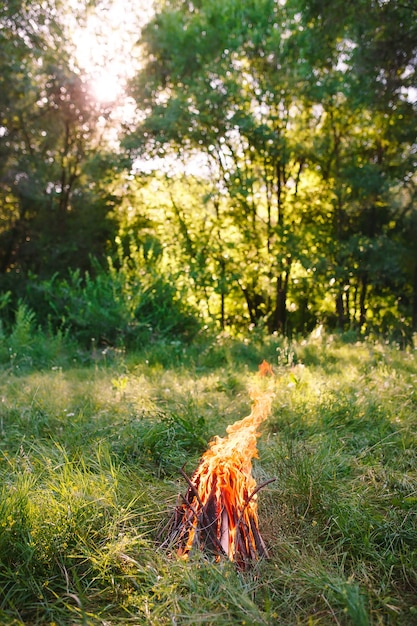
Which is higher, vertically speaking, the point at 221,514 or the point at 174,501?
the point at 221,514

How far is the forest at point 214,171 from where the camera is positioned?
12992mm

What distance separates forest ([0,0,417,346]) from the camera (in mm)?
12992

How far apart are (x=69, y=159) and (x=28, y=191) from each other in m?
2.27

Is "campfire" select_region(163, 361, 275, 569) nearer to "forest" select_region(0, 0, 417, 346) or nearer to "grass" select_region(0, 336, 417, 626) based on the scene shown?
"grass" select_region(0, 336, 417, 626)

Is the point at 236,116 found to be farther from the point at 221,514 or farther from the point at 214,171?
the point at 221,514

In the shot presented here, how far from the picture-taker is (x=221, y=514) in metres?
2.19

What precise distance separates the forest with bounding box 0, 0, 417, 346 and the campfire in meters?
9.22

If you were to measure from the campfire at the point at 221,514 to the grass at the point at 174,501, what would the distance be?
8cm

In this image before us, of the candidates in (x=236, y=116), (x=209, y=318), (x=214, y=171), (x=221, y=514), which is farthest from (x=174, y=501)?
(x=214, y=171)

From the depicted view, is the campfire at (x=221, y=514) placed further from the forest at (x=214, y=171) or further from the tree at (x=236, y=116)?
the tree at (x=236, y=116)

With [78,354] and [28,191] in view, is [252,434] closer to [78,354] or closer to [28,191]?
[78,354]

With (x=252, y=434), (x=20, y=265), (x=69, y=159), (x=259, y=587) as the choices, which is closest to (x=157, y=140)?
(x=69, y=159)

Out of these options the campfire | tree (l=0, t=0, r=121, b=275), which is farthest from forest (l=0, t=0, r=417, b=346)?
the campfire

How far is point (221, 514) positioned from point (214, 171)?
44.2 ft
